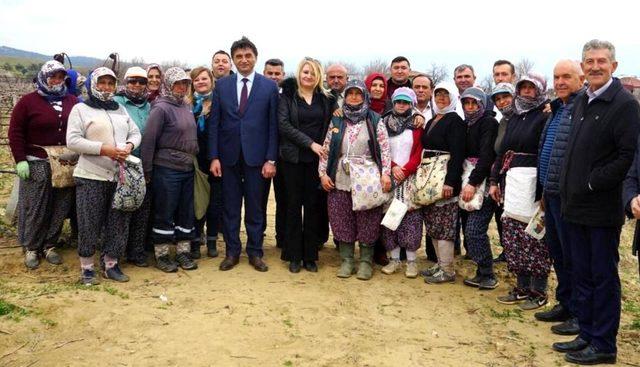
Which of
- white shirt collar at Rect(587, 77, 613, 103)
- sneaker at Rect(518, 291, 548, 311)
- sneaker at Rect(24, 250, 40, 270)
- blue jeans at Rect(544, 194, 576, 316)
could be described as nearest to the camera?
white shirt collar at Rect(587, 77, 613, 103)

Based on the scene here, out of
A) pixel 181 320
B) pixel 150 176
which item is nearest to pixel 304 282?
pixel 181 320

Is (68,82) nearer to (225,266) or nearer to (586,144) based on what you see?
(225,266)

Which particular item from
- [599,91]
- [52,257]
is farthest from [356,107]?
[52,257]

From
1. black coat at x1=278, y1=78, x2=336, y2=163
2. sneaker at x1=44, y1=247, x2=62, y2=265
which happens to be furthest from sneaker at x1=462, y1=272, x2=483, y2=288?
sneaker at x1=44, y1=247, x2=62, y2=265

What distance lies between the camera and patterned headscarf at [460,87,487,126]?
4.73 metres

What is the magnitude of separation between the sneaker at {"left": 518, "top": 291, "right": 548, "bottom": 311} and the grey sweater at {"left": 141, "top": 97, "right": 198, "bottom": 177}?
336cm

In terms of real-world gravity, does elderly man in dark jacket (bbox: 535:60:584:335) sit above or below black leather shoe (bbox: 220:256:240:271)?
above

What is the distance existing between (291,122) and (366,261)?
1590 millimetres

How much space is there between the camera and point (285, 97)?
16.6ft

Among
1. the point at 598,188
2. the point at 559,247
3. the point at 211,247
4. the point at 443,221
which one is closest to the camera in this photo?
the point at 598,188

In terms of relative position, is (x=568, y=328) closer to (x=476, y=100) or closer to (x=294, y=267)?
(x=476, y=100)

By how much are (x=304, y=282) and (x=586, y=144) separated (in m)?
2.77

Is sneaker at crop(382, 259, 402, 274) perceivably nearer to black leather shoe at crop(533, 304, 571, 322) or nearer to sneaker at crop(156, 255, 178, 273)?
black leather shoe at crop(533, 304, 571, 322)

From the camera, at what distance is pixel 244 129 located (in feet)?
16.5
